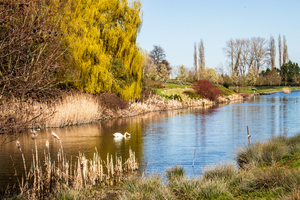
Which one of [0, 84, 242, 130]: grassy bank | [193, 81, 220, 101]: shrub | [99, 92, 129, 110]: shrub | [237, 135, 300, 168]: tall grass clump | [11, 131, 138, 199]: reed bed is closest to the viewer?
[11, 131, 138, 199]: reed bed

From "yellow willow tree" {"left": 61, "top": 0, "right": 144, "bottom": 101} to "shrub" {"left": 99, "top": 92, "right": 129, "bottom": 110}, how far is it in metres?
0.75

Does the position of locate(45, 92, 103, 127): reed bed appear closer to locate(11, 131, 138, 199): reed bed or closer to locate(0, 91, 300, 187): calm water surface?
locate(0, 91, 300, 187): calm water surface

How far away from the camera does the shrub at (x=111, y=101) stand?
2527 centimetres

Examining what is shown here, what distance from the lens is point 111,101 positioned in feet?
84.6

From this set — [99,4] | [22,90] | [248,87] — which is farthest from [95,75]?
[248,87]

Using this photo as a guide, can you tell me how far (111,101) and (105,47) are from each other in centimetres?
506

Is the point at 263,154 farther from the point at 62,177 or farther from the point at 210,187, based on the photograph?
the point at 62,177

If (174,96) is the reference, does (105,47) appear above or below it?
above

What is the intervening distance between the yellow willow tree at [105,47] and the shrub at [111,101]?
29.6 inches

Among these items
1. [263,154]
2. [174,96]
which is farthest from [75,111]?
[174,96]

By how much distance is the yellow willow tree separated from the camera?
24.3m

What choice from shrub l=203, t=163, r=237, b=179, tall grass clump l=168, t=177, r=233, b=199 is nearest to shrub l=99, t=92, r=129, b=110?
shrub l=203, t=163, r=237, b=179

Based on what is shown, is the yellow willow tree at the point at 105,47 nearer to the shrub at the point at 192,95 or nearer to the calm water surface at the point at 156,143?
the calm water surface at the point at 156,143

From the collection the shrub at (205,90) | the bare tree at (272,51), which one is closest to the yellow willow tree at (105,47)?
the shrub at (205,90)
